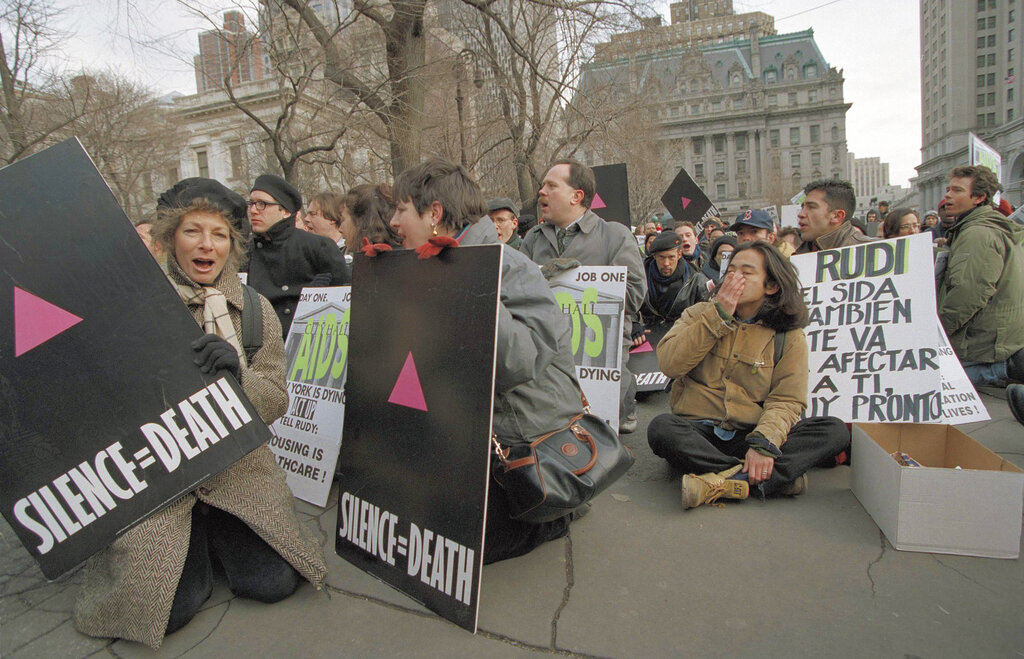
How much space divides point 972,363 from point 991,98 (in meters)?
89.4

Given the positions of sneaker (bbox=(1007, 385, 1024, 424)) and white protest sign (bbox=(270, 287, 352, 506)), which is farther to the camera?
white protest sign (bbox=(270, 287, 352, 506))

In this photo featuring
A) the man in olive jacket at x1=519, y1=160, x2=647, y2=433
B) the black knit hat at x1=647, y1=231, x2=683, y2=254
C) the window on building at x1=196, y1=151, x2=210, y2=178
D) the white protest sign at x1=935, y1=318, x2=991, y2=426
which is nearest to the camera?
the white protest sign at x1=935, y1=318, x2=991, y2=426

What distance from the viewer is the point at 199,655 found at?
2125 mm

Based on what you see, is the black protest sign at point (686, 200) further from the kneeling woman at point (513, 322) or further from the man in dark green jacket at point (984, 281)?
the kneeling woman at point (513, 322)

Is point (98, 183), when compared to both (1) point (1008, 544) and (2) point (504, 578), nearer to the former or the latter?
(2) point (504, 578)

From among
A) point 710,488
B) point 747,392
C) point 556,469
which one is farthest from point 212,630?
point 747,392

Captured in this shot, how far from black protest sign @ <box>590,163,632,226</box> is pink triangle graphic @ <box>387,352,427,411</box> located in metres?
4.04

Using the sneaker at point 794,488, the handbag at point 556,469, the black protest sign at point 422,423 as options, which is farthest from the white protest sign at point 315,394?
the sneaker at point 794,488

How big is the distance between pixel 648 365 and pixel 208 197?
12.5 ft

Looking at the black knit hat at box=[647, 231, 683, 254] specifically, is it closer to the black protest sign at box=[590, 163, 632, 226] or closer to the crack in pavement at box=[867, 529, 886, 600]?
the black protest sign at box=[590, 163, 632, 226]

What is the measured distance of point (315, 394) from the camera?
12.1 ft

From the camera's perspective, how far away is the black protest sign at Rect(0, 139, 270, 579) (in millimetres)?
1991

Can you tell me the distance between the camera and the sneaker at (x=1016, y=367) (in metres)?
4.64

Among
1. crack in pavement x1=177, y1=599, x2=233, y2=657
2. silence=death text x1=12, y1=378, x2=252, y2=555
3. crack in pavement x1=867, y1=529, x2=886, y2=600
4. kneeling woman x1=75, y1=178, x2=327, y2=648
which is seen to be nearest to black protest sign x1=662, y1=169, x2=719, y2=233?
crack in pavement x1=867, y1=529, x2=886, y2=600
